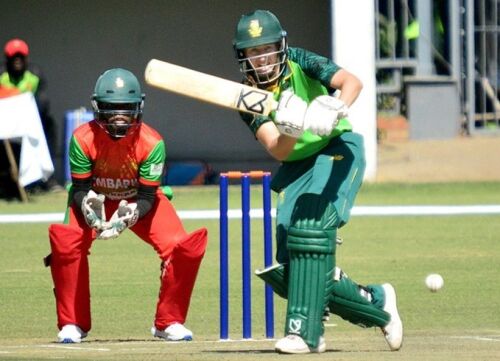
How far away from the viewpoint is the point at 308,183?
22.1 ft

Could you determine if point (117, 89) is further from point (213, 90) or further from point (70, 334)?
point (213, 90)

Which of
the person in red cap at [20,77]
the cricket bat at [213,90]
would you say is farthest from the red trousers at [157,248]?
the person in red cap at [20,77]

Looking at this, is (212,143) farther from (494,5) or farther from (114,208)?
(114,208)

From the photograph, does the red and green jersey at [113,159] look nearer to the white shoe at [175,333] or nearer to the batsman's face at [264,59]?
the white shoe at [175,333]

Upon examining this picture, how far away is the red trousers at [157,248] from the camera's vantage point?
800 centimetres

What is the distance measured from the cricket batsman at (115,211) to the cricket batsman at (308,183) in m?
1.31

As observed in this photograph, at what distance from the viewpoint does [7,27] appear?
21.2 m

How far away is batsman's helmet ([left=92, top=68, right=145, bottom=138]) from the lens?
26.1ft

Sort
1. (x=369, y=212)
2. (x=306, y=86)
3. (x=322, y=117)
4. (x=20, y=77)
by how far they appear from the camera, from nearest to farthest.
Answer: (x=322, y=117)
(x=306, y=86)
(x=369, y=212)
(x=20, y=77)

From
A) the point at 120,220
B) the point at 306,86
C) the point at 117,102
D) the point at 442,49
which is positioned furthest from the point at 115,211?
the point at 442,49

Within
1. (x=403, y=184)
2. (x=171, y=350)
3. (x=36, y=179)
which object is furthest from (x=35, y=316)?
(x=403, y=184)

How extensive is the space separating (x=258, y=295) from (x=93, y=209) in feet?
8.74

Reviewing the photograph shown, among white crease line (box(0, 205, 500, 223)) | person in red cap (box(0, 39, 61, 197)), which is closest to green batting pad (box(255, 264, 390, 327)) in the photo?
Result: white crease line (box(0, 205, 500, 223))

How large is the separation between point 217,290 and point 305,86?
3.89 metres
